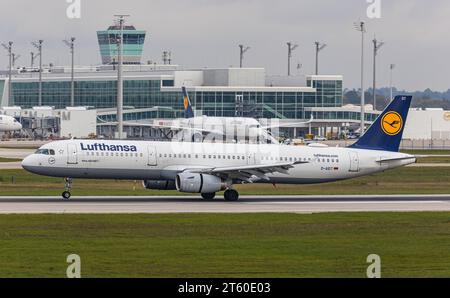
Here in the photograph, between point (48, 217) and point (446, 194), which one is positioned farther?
point (446, 194)

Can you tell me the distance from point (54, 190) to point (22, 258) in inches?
1383

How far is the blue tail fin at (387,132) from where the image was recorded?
68312mm

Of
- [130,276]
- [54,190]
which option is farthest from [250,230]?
[54,190]

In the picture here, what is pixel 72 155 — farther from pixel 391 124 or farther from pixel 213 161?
pixel 391 124

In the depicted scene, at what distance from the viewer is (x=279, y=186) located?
77500 millimetres

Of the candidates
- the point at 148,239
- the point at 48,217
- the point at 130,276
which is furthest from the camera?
the point at 48,217

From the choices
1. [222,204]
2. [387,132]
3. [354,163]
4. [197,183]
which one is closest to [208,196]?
[197,183]

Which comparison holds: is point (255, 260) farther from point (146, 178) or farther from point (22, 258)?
point (146, 178)

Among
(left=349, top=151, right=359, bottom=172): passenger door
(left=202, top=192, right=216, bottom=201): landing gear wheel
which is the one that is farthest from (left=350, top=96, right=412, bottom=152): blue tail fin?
(left=202, top=192, right=216, bottom=201): landing gear wheel

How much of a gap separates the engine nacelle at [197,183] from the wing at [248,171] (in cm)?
56

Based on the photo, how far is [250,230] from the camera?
4606 cm

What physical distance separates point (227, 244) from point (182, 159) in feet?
75.4

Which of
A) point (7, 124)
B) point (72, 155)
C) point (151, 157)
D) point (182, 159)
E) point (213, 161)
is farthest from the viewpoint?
point (7, 124)

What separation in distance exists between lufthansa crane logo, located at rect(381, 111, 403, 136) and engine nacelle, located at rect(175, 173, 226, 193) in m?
12.5
